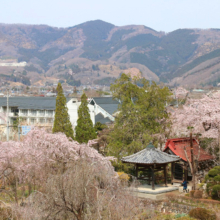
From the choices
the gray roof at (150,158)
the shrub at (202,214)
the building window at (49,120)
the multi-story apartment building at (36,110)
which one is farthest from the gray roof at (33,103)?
the shrub at (202,214)

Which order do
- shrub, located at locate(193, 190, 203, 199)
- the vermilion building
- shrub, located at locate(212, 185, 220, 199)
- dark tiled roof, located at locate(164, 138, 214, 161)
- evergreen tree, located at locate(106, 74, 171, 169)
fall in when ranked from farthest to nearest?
evergreen tree, located at locate(106, 74, 171, 169)
dark tiled roof, located at locate(164, 138, 214, 161)
the vermilion building
shrub, located at locate(193, 190, 203, 199)
shrub, located at locate(212, 185, 220, 199)

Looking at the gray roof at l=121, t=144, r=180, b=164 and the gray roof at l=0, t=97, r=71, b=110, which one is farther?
the gray roof at l=0, t=97, r=71, b=110

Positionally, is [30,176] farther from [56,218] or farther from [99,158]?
[56,218]

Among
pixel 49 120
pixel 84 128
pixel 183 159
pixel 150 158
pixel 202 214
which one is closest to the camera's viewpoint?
pixel 202 214

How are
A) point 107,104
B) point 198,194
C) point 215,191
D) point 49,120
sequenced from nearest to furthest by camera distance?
1. point 215,191
2. point 198,194
3. point 49,120
4. point 107,104

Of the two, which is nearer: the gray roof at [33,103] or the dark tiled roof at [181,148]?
the dark tiled roof at [181,148]

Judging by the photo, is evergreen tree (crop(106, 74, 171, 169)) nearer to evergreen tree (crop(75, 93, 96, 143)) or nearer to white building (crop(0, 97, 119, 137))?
evergreen tree (crop(75, 93, 96, 143))

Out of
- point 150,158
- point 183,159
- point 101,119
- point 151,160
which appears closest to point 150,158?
point 150,158

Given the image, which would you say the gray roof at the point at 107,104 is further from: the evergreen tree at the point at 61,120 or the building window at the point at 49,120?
the evergreen tree at the point at 61,120

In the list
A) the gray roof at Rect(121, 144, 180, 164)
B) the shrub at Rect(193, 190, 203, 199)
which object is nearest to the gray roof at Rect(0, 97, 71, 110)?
the gray roof at Rect(121, 144, 180, 164)

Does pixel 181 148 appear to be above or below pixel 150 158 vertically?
above

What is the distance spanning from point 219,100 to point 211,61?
13365 cm

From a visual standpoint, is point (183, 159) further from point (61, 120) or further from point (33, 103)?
point (33, 103)

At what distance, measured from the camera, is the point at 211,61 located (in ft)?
491
